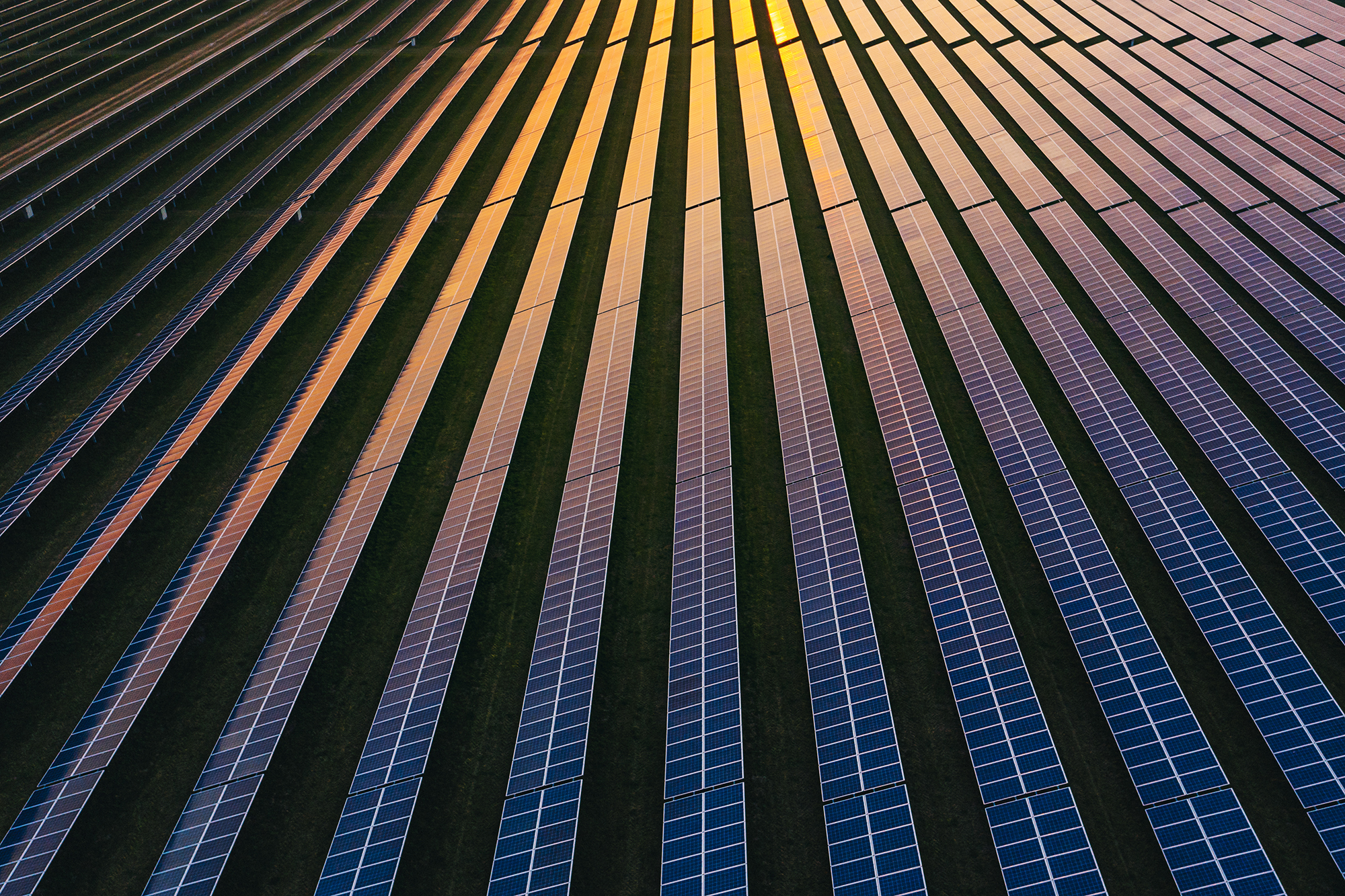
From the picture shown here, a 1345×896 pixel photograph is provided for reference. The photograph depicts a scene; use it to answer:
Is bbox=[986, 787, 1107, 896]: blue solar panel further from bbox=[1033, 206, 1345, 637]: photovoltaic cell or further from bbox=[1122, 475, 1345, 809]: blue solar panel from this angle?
bbox=[1033, 206, 1345, 637]: photovoltaic cell

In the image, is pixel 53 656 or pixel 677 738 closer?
pixel 677 738

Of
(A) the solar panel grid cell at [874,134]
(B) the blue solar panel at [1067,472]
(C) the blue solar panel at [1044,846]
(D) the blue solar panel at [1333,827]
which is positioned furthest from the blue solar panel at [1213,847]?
(A) the solar panel grid cell at [874,134]

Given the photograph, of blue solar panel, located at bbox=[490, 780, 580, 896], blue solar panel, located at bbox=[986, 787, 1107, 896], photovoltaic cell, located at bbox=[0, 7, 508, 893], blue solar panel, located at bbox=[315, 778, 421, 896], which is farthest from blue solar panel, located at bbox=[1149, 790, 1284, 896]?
photovoltaic cell, located at bbox=[0, 7, 508, 893]

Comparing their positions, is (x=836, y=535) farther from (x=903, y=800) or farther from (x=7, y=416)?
(x=7, y=416)

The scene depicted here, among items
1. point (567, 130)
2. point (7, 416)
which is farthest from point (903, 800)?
point (567, 130)

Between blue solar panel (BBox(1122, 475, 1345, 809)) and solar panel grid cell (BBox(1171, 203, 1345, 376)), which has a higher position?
solar panel grid cell (BBox(1171, 203, 1345, 376))
